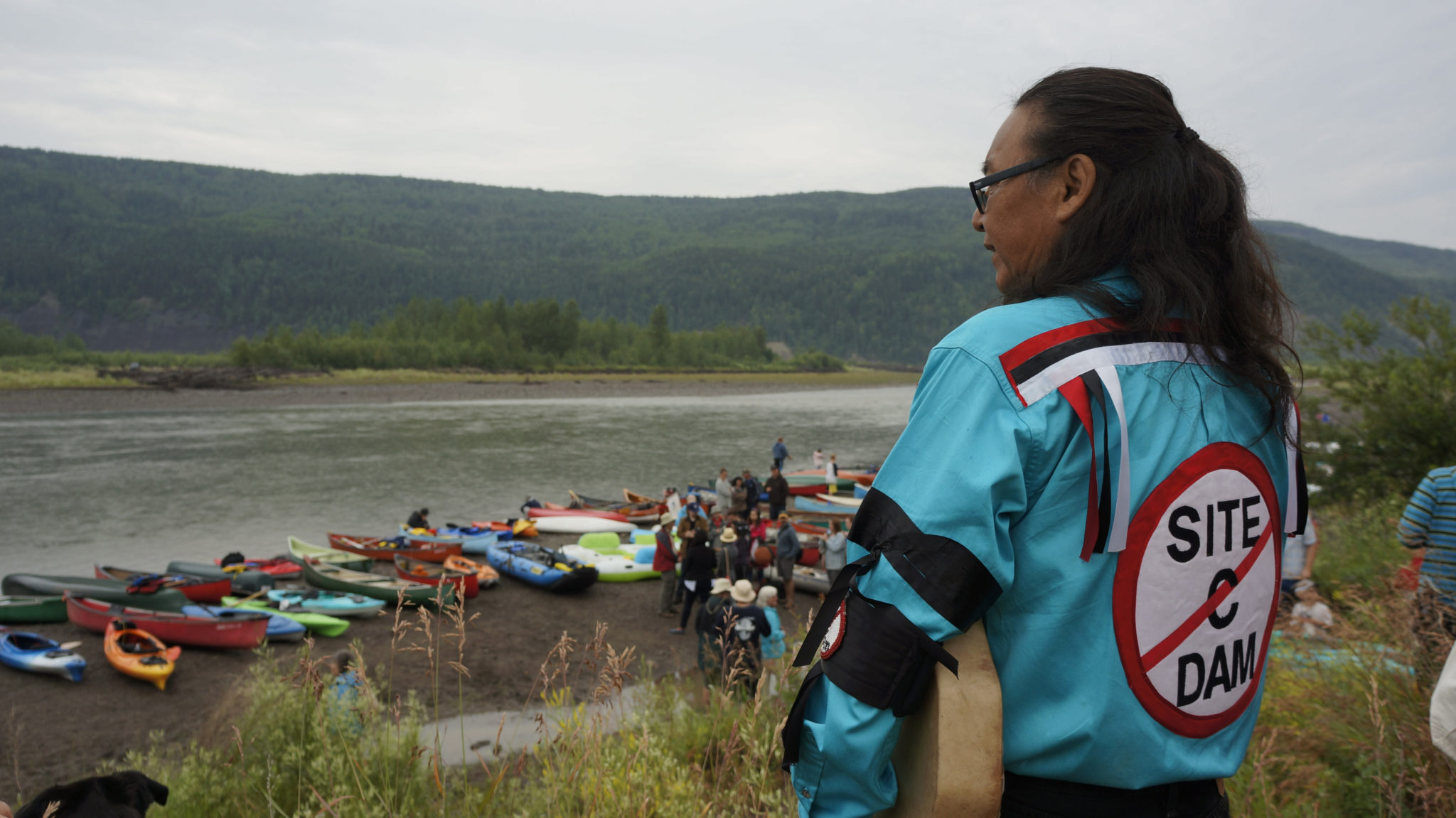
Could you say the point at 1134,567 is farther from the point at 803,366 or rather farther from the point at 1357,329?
the point at 803,366

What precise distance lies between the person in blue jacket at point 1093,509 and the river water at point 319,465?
23.4 metres

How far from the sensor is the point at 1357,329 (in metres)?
11.9

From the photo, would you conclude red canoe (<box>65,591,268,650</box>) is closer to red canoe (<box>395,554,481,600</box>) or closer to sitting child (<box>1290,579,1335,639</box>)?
red canoe (<box>395,554,481,600</box>)

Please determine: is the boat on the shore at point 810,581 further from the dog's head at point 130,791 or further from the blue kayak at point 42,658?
the dog's head at point 130,791

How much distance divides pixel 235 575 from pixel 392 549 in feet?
10.5

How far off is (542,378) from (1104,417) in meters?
85.5

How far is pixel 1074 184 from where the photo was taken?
1408 millimetres

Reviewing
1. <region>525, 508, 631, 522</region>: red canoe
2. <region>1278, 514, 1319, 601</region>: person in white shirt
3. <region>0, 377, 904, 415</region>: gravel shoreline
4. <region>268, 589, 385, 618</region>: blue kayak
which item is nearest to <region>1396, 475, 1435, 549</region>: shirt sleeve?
<region>1278, 514, 1319, 601</region>: person in white shirt

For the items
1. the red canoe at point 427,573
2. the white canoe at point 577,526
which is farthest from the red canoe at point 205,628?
the white canoe at point 577,526

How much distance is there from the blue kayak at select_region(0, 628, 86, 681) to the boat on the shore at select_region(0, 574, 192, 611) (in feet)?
7.39

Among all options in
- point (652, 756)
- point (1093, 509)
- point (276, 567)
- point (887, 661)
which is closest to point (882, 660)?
point (887, 661)

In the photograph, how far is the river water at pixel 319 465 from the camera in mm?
23359

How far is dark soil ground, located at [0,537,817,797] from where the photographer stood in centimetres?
873

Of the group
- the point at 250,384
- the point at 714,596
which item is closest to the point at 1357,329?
the point at 714,596
